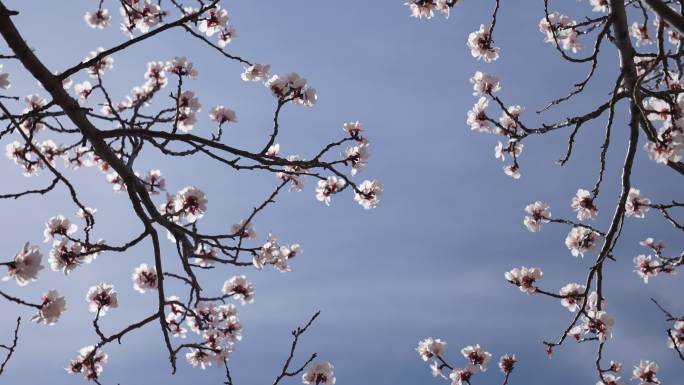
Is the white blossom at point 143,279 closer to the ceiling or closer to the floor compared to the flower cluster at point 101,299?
closer to the ceiling

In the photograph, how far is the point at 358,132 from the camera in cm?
553

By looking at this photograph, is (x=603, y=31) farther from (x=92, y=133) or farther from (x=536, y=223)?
(x=92, y=133)

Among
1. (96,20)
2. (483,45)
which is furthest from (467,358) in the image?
(96,20)

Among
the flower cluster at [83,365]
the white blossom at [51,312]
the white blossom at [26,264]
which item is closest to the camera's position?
the white blossom at [26,264]

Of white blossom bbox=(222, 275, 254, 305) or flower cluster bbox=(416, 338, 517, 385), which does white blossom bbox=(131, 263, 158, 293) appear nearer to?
white blossom bbox=(222, 275, 254, 305)

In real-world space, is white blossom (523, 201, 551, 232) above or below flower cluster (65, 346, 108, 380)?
above

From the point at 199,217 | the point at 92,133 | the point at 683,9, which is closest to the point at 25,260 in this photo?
the point at 92,133

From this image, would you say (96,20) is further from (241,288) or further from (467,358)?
(467,358)

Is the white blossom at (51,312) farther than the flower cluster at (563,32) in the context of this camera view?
No

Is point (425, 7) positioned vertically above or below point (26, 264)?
above

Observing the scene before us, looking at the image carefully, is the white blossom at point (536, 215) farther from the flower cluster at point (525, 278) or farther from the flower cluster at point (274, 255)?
the flower cluster at point (274, 255)

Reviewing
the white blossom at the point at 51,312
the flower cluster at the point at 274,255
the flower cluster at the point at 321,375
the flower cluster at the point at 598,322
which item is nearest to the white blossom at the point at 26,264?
the white blossom at the point at 51,312

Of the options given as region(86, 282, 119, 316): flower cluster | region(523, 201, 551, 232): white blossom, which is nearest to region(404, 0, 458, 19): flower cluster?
region(523, 201, 551, 232): white blossom

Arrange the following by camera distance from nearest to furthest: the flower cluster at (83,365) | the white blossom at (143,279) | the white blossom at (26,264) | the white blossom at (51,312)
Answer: the white blossom at (26,264), the white blossom at (51,312), the flower cluster at (83,365), the white blossom at (143,279)
